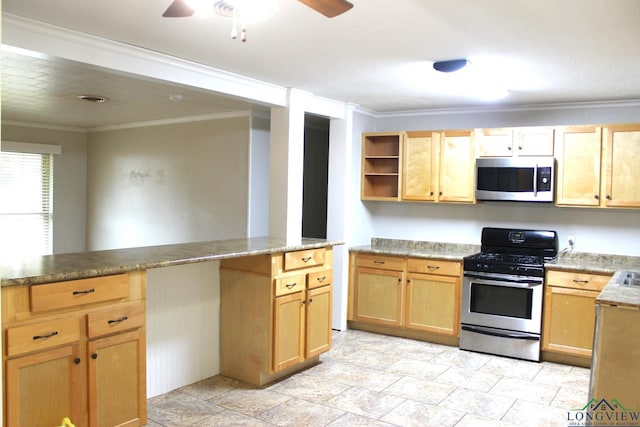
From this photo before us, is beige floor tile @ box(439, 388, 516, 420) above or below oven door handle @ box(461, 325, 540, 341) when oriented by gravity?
below

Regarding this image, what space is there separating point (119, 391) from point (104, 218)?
190 inches

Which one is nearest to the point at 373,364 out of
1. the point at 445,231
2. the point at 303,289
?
the point at 303,289

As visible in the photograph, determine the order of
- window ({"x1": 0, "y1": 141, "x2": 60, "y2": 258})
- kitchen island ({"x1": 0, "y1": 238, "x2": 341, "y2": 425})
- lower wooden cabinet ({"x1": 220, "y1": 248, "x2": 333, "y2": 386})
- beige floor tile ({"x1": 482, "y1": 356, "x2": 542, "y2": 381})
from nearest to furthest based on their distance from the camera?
kitchen island ({"x1": 0, "y1": 238, "x2": 341, "y2": 425}) < lower wooden cabinet ({"x1": 220, "y1": 248, "x2": 333, "y2": 386}) < beige floor tile ({"x1": 482, "y1": 356, "x2": 542, "y2": 381}) < window ({"x1": 0, "y1": 141, "x2": 60, "y2": 258})

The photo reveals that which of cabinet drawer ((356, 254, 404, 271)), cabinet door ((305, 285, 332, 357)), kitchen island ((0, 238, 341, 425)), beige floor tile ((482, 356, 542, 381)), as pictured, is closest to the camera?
kitchen island ((0, 238, 341, 425))

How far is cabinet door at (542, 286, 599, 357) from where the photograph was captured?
162 inches

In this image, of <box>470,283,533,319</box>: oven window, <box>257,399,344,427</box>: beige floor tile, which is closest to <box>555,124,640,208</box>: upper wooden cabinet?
<box>470,283,533,319</box>: oven window

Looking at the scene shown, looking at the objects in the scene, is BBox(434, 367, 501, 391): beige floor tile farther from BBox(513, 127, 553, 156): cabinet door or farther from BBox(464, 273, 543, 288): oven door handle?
BBox(513, 127, 553, 156): cabinet door

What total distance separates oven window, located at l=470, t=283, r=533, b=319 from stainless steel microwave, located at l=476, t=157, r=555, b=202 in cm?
81

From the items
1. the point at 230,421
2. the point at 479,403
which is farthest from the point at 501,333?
the point at 230,421

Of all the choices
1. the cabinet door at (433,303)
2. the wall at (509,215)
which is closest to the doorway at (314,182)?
the wall at (509,215)

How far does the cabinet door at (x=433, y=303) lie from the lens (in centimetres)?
466

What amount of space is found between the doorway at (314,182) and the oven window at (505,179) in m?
2.33

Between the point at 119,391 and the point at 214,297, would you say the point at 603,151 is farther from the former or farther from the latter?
the point at 119,391

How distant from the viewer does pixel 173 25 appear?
272 cm
